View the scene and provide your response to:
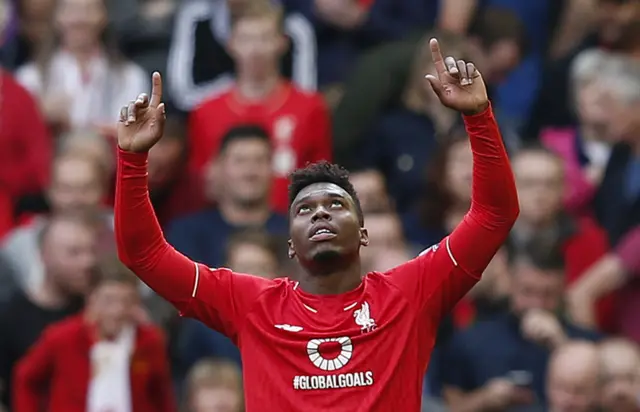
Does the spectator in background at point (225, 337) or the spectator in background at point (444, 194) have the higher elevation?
the spectator in background at point (444, 194)

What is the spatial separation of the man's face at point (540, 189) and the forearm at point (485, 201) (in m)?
3.81

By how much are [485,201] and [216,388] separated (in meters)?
3.09

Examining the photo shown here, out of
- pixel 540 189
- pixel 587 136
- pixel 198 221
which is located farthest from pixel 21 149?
pixel 587 136

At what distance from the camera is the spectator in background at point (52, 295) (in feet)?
30.8

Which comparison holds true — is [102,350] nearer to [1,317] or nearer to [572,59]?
[1,317]

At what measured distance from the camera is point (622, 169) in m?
10.4

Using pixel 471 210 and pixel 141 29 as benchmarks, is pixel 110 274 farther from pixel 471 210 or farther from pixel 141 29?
pixel 471 210

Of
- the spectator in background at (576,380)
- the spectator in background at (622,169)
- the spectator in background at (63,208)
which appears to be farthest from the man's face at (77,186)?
the spectator in background at (622,169)

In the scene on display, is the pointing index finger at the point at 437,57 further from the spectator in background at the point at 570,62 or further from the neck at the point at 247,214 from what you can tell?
the spectator in background at the point at 570,62

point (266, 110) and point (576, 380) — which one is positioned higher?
point (266, 110)

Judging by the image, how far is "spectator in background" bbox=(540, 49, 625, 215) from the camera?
1057 centimetres

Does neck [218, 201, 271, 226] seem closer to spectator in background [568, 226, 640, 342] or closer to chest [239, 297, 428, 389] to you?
spectator in background [568, 226, 640, 342]

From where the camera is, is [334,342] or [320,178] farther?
[320,178]

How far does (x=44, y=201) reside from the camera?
10.5m
